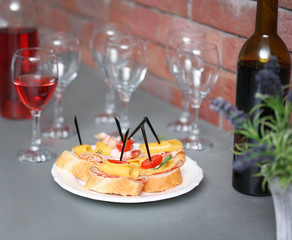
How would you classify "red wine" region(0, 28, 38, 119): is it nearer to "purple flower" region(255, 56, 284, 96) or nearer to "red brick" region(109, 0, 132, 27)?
"red brick" region(109, 0, 132, 27)

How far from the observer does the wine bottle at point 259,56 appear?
0.97m

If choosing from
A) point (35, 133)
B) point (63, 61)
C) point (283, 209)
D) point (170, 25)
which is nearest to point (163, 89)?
point (170, 25)

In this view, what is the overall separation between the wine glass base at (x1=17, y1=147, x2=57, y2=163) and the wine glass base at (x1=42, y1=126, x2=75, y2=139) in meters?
0.12

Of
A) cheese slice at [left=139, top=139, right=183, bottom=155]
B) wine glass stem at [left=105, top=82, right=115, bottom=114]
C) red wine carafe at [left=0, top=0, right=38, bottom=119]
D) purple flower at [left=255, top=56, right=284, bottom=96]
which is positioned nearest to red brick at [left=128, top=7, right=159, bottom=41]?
wine glass stem at [left=105, top=82, right=115, bottom=114]

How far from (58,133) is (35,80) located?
0.22 m

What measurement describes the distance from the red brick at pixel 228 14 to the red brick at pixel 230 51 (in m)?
0.02

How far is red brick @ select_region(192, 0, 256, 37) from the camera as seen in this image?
1.30 m

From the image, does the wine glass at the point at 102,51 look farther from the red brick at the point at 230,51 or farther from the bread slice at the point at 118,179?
the bread slice at the point at 118,179

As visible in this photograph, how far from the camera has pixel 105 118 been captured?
147 cm

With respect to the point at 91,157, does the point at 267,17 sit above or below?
above

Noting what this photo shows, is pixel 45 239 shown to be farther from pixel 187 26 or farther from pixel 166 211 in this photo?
pixel 187 26

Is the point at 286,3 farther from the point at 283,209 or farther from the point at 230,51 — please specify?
the point at 283,209

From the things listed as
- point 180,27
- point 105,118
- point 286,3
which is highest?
point 286,3

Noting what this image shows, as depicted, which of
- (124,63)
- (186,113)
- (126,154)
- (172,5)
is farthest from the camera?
(172,5)
